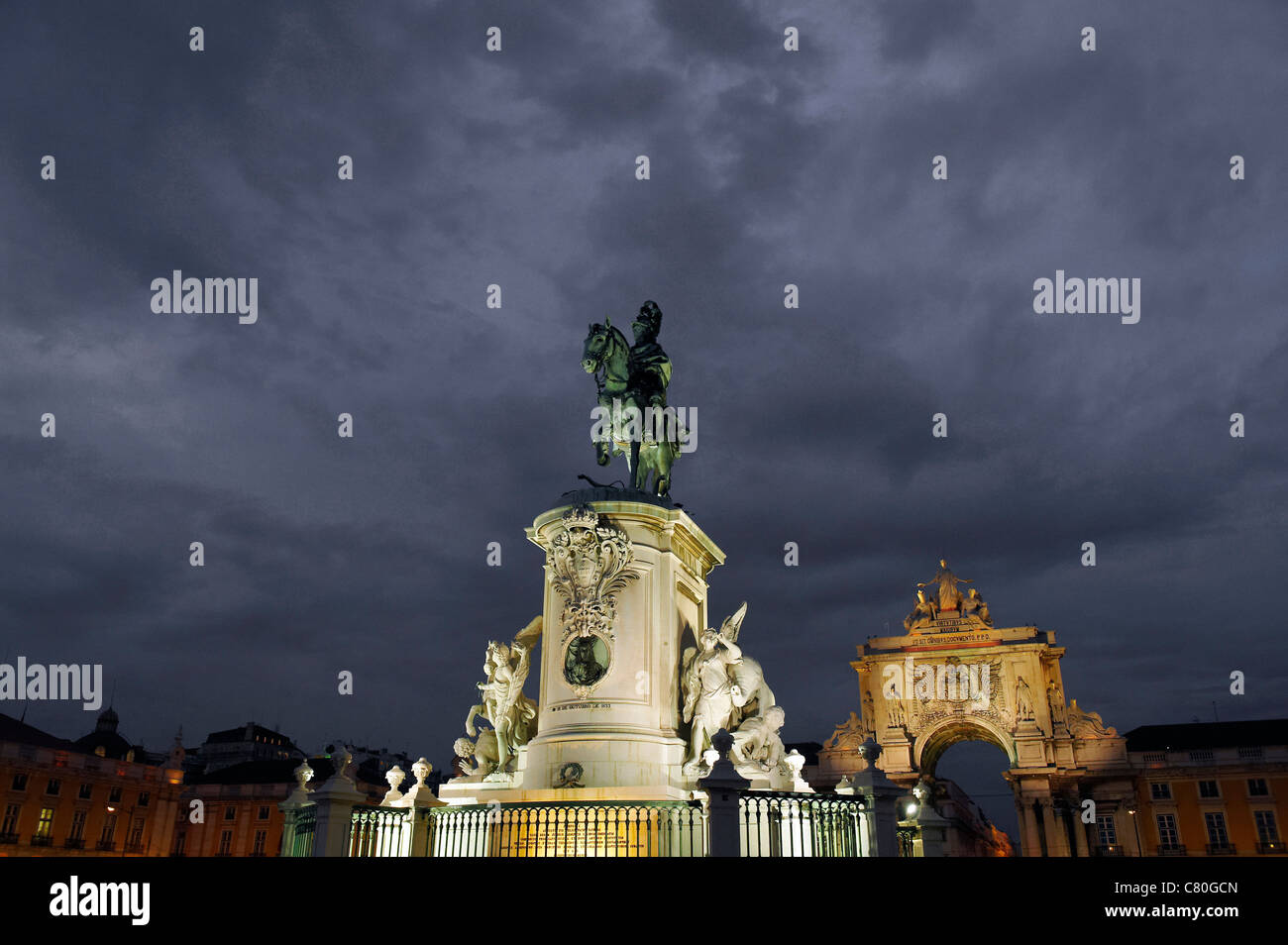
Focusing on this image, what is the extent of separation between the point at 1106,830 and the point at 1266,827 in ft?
27.8

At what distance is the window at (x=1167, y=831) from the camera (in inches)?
2119

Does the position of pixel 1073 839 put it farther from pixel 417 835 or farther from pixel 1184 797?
pixel 417 835

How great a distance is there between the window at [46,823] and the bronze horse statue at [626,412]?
51.4m

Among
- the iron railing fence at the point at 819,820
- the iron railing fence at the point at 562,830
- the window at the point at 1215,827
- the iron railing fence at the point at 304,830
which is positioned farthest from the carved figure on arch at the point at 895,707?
the iron railing fence at the point at 304,830

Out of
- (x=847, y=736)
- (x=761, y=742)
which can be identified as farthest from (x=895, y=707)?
(x=761, y=742)

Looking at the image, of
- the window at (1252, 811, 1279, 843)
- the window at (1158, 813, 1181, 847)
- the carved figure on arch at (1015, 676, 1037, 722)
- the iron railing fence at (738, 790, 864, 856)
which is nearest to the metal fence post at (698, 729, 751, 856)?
the iron railing fence at (738, 790, 864, 856)

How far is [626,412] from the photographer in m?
17.1

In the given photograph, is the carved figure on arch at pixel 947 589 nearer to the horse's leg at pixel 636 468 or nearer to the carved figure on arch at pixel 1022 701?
the carved figure on arch at pixel 1022 701

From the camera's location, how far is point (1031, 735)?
191ft

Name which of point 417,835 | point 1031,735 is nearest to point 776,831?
point 417,835

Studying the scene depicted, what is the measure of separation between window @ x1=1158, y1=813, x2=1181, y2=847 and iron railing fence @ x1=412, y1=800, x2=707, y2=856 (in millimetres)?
54867

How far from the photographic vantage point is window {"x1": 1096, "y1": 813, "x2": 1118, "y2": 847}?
5514 centimetres

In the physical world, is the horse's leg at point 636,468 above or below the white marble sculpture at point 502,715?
above

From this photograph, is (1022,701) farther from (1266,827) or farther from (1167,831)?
(1266,827)
